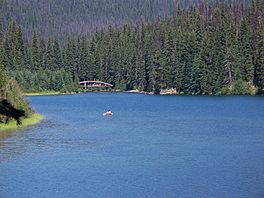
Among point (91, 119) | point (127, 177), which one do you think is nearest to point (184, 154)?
point (127, 177)

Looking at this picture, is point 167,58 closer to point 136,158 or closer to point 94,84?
point 94,84

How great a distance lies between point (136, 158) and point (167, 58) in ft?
389

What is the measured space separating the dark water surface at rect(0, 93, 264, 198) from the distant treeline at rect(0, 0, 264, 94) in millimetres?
64774

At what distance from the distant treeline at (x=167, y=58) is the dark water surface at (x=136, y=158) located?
64774mm

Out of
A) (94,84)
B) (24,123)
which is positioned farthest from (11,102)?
(94,84)

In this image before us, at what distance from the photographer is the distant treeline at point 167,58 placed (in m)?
152

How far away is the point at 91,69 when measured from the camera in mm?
197750

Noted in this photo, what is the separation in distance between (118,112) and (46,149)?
45.4 m

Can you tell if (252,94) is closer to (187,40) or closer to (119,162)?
(187,40)

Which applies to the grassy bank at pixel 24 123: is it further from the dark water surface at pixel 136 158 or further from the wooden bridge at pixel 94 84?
the wooden bridge at pixel 94 84

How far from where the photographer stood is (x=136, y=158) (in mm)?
51344

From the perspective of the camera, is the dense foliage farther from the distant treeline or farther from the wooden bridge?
the wooden bridge

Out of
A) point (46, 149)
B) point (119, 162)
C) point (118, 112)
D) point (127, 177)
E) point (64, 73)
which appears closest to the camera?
point (127, 177)

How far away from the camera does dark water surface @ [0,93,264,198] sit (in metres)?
40.0
